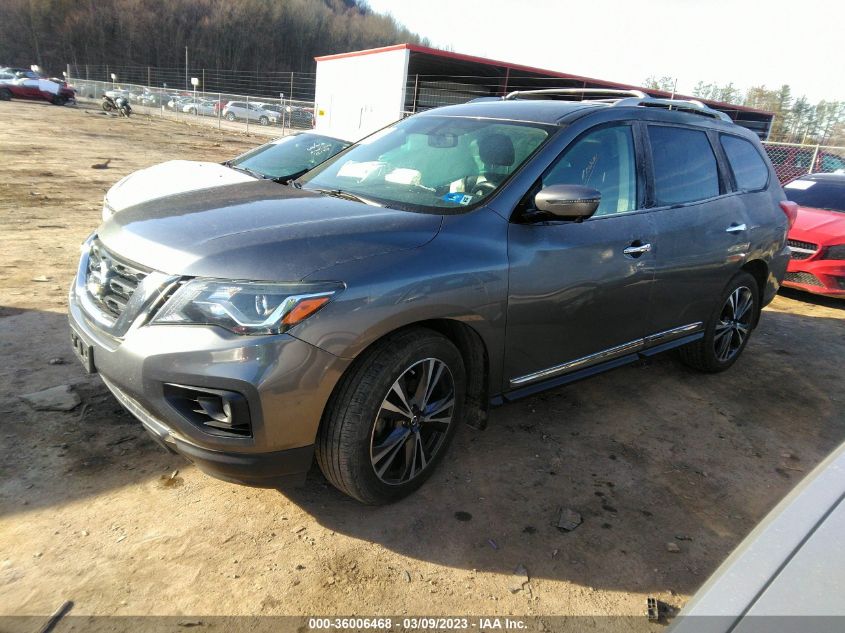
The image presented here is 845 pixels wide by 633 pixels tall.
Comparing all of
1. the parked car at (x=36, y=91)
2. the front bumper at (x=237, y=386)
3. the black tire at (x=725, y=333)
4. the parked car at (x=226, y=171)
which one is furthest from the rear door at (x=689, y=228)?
the parked car at (x=36, y=91)

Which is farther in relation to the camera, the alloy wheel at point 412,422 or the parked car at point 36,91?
the parked car at point 36,91

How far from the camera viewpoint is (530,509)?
2840 millimetres

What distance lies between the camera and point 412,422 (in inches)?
105

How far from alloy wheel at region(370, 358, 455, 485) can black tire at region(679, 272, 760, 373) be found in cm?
248

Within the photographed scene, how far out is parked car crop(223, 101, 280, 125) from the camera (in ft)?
119

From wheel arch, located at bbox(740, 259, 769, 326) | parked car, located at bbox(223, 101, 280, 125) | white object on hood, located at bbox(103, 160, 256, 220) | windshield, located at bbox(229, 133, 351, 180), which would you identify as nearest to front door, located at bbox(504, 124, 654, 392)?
wheel arch, located at bbox(740, 259, 769, 326)

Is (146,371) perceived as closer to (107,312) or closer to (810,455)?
Answer: (107,312)

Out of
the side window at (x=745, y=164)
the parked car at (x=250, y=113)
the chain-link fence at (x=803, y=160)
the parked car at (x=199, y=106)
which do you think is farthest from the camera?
the parked car at (x=199, y=106)

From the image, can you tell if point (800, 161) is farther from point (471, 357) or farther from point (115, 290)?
point (115, 290)

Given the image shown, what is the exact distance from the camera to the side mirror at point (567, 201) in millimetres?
2744

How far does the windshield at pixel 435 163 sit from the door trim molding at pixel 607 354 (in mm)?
949

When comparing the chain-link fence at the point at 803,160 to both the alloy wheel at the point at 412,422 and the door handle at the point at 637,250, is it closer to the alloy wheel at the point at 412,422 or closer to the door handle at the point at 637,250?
the door handle at the point at 637,250

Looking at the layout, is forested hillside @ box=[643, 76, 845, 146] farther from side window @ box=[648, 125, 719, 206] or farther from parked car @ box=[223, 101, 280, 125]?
parked car @ box=[223, 101, 280, 125]

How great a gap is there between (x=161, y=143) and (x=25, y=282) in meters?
17.6
